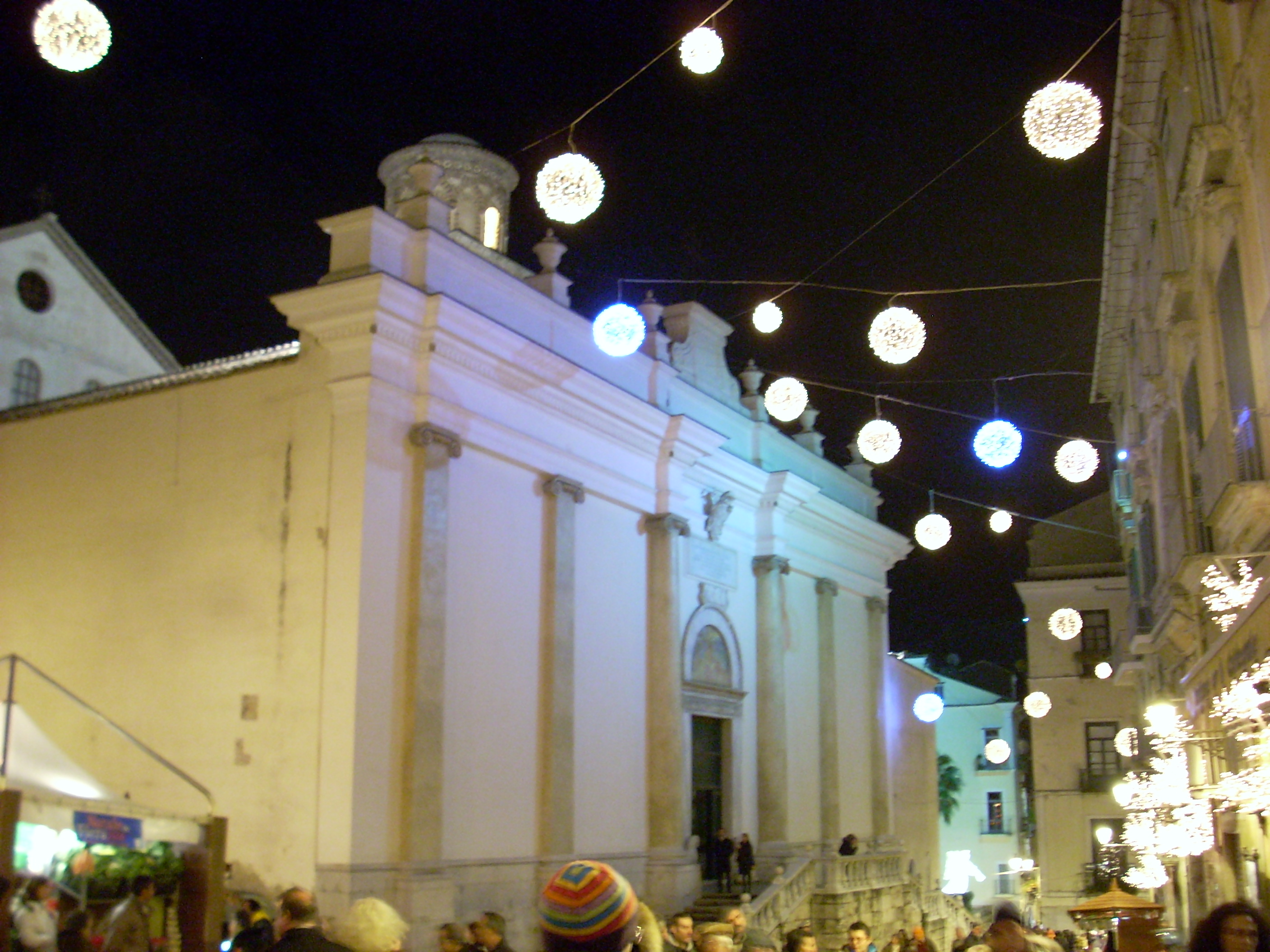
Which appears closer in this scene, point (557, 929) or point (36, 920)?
point (557, 929)

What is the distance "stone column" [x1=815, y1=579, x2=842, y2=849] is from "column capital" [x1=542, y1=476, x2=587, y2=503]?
9.64 metres

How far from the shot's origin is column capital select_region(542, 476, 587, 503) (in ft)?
64.1

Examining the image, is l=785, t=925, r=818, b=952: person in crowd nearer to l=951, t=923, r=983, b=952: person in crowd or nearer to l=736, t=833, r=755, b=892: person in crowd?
l=951, t=923, r=983, b=952: person in crowd

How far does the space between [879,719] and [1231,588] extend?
736 inches

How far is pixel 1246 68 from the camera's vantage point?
10711 mm

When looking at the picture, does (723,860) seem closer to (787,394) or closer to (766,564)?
(766,564)

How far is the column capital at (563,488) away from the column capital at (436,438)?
2.06 m

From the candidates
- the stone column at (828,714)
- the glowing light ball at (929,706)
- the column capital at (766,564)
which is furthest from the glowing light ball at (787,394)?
the glowing light ball at (929,706)

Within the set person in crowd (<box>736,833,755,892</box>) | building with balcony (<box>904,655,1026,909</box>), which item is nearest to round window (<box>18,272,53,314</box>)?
person in crowd (<box>736,833,755,892</box>)

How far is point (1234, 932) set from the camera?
4445mm

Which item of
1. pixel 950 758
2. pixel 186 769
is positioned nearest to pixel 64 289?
pixel 186 769

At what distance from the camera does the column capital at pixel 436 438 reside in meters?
17.1

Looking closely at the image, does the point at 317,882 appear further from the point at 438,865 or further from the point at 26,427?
the point at 26,427

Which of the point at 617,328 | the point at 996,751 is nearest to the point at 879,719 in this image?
the point at 996,751
